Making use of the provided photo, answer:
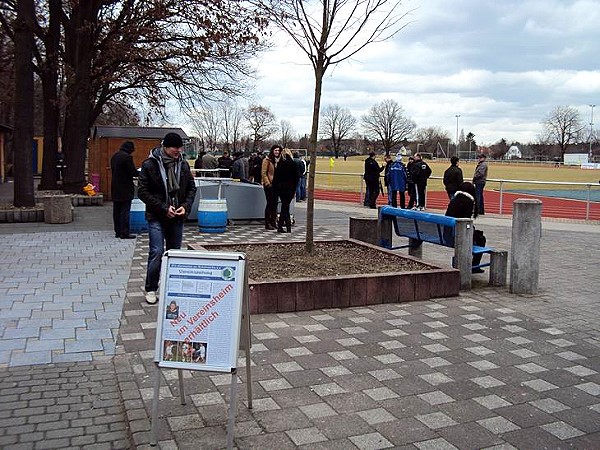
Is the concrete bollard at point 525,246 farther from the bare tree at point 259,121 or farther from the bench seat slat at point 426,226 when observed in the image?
the bare tree at point 259,121

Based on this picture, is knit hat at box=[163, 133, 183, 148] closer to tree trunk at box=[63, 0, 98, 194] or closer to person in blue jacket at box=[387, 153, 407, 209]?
person in blue jacket at box=[387, 153, 407, 209]

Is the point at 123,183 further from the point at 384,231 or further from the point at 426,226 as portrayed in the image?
the point at 426,226

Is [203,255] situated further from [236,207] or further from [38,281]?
[236,207]

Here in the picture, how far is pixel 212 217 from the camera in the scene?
13.5m

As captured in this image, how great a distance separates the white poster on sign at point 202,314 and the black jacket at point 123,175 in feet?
26.9

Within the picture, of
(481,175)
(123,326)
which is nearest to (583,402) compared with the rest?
(123,326)

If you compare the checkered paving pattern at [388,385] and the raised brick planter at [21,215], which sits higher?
the raised brick planter at [21,215]

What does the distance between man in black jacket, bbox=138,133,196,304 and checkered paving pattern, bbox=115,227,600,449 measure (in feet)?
2.17

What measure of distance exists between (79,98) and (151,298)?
1576 cm

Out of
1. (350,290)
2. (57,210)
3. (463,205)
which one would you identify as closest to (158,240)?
Answer: (350,290)

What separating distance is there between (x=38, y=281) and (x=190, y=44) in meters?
14.7

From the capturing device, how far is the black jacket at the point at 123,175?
38.5ft

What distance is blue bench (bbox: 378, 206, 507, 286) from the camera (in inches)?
336

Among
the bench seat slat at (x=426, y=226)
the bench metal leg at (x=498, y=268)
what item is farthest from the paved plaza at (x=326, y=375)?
the bench seat slat at (x=426, y=226)
